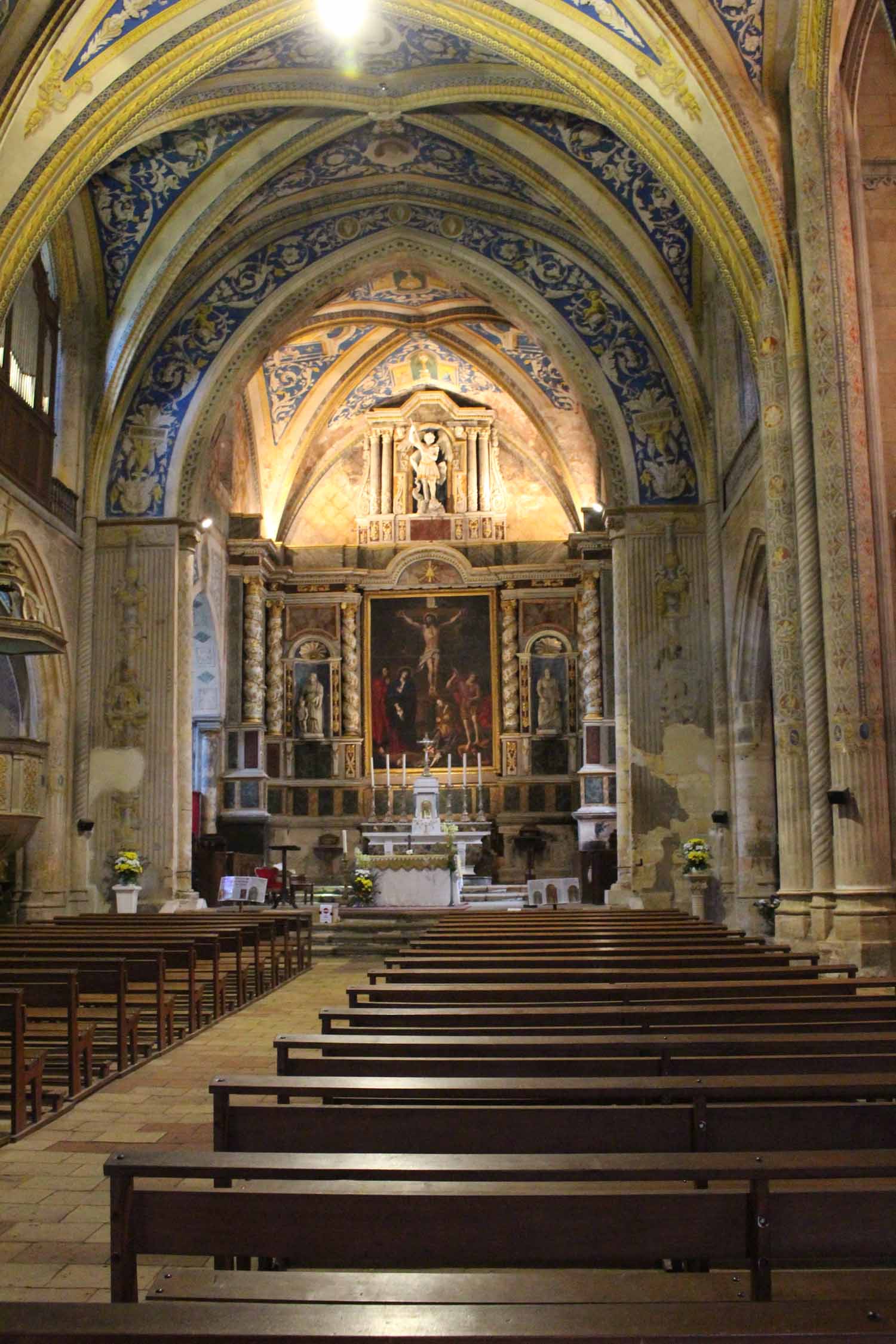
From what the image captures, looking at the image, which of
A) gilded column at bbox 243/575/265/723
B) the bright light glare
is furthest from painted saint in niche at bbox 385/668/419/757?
the bright light glare

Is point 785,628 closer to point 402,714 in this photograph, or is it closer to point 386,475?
point 402,714

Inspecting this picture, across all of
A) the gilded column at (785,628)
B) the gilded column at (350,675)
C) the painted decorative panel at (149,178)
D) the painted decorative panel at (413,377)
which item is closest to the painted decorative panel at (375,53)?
the painted decorative panel at (149,178)

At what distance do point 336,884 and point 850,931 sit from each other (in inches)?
663

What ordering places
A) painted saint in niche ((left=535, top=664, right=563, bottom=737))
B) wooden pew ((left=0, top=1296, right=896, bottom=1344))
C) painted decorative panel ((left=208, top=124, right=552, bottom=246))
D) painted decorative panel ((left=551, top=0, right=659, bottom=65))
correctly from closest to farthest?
wooden pew ((left=0, top=1296, right=896, bottom=1344)), painted decorative panel ((left=551, top=0, right=659, bottom=65)), painted decorative panel ((left=208, top=124, right=552, bottom=246)), painted saint in niche ((left=535, top=664, right=563, bottom=737))

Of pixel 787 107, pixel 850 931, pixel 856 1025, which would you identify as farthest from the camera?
pixel 787 107

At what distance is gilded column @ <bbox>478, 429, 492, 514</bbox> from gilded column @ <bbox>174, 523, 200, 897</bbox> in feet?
32.2

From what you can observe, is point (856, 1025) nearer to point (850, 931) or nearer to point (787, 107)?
point (850, 931)

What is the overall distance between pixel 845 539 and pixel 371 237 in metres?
12.4

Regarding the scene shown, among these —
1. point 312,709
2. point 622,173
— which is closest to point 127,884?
point 312,709

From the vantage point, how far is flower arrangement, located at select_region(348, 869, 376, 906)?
2008cm

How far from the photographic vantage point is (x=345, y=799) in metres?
27.8

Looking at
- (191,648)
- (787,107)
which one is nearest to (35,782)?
(191,648)

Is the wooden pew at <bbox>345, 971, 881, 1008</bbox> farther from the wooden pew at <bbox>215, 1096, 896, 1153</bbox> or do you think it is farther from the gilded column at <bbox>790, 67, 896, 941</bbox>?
the gilded column at <bbox>790, 67, 896, 941</bbox>

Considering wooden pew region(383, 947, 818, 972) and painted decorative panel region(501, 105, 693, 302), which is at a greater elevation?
painted decorative panel region(501, 105, 693, 302)
